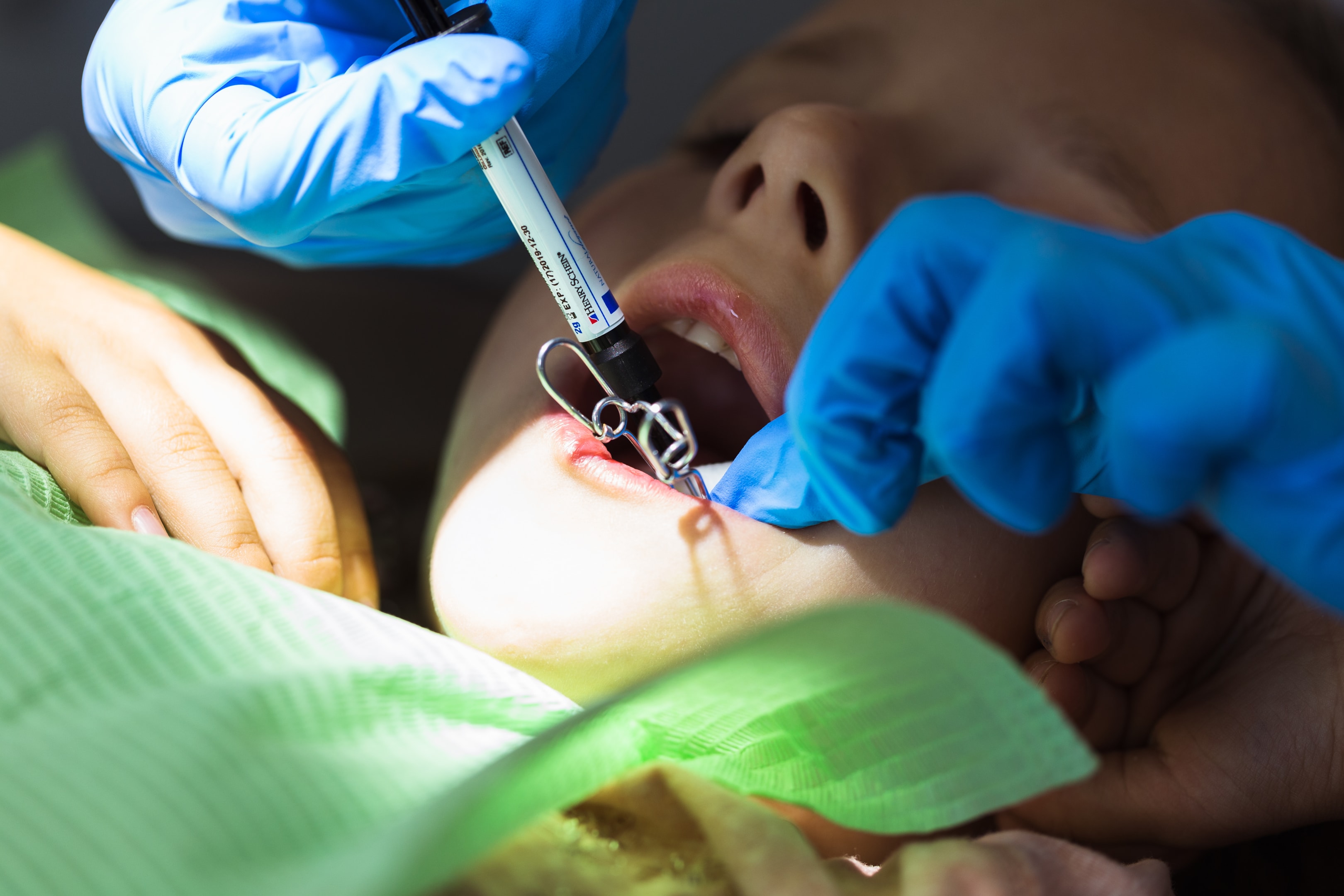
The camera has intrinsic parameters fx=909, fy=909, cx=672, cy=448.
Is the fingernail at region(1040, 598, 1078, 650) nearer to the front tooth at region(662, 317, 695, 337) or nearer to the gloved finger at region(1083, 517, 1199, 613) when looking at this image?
the gloved finger at region(1083, 517, 1199, 613)

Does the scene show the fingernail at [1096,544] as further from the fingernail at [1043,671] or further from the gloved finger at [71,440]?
the gloved finger at [71,440]

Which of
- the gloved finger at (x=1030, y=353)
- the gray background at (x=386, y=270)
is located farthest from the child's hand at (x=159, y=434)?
the gloved finger at (x=1030, y=353)

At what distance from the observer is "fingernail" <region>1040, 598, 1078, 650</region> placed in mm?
634

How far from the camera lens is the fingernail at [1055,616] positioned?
634mm

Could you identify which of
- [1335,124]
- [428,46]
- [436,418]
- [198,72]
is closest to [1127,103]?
[1335,124]

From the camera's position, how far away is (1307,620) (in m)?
0.67

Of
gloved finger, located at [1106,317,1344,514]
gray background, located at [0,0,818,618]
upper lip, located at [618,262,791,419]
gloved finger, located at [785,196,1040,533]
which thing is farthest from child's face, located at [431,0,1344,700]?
gray background, located at [0,0,818,618]

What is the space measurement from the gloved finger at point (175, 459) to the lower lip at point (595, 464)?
0.22 metres

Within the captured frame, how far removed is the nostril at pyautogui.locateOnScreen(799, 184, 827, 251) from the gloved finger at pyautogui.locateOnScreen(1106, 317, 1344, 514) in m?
0.32

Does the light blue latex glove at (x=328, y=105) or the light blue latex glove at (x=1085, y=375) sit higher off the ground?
the light blue latex glove at (x=328, y=105)

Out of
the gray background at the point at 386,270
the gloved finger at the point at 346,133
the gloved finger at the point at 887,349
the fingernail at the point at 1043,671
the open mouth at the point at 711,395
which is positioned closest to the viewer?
the gloved finger at the point at 887,349

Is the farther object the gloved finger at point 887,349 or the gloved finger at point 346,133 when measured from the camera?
the gloved finger at point 346,133

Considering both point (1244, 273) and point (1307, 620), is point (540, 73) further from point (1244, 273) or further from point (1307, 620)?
point (1307, 620)

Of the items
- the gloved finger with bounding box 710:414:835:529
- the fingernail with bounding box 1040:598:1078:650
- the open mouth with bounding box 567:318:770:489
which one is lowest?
the fingernail with bounding box 1040:598:1078:650
